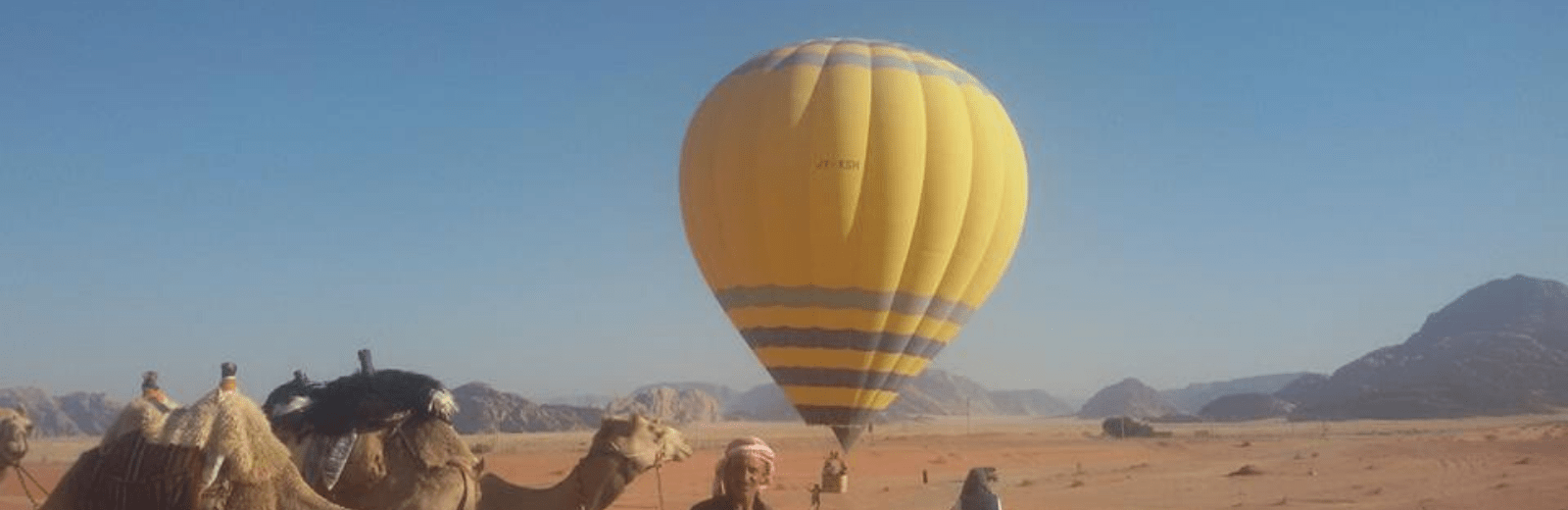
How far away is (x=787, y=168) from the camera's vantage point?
69.9 feet

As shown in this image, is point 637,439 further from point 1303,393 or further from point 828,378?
point 1303,393

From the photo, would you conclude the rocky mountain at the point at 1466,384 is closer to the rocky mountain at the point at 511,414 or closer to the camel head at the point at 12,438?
the rocky mountain at the point at 511,414

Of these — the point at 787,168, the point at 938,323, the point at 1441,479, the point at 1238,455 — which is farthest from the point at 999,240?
the point at 1238,455

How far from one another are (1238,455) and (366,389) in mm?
50529

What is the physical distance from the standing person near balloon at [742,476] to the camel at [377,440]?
5.43 metres

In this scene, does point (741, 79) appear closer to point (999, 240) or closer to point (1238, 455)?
point (999, 240)

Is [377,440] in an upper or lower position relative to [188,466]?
upper

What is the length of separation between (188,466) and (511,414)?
13313cm

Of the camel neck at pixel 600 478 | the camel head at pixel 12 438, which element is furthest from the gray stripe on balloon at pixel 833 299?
the camel head at pixel 12 438

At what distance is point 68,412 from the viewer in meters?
183

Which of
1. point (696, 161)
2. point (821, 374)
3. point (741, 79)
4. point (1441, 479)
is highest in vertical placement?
point (741, 79)

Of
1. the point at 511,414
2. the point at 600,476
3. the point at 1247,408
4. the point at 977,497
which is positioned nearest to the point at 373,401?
the point at 600,476

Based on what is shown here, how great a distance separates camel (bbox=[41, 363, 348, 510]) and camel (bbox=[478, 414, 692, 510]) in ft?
23.3

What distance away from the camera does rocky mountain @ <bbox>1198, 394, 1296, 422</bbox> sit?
537 ft
